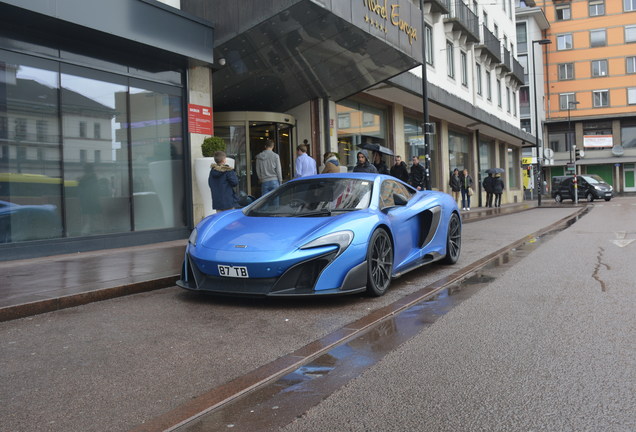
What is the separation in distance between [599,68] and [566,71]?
121 inches

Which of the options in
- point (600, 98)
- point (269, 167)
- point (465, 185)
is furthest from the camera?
point (600, 98)

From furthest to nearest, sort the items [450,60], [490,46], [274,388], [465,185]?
[490,46], [450,60], [465,185], [274,388]

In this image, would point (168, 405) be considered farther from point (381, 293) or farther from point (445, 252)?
point (445, 252)

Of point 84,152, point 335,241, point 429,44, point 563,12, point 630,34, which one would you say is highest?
point 563,12

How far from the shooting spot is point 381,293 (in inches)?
233

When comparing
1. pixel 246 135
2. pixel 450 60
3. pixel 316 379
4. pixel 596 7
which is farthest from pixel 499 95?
pixel 316 379

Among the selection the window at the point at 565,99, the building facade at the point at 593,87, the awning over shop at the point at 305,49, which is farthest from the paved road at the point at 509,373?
the window at the point at 565,99

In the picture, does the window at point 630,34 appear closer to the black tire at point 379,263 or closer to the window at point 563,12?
the window at point 563,12

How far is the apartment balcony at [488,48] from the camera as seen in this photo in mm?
32438

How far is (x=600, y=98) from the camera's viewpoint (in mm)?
58344

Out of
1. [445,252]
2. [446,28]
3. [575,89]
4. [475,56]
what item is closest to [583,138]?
[575,89]

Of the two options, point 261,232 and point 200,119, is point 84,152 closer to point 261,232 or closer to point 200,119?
point 200,119

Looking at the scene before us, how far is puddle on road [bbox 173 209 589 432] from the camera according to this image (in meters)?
2.83

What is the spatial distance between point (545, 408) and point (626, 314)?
8.30ft
